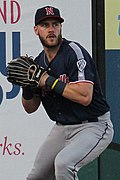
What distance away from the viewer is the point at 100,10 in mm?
5340

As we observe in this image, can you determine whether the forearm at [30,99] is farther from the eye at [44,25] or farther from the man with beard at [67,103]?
the eye at [44,25]

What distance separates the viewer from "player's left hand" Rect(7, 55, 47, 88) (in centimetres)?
405

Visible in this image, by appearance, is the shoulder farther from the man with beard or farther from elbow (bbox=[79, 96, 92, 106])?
elbow (bbox=[79, 96, 92, 106])

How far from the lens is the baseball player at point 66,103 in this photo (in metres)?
4.00

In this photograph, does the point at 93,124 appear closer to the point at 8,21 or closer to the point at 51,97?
the point at 51,97

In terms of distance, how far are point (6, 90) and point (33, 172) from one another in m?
1.14

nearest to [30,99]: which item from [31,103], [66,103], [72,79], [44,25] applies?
Answer: [31,103]

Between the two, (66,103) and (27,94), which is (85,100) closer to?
(66,103)

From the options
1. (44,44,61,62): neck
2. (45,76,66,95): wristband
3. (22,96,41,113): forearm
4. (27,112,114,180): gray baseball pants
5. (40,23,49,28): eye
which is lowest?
(27,112,114,180): gray baseball pants

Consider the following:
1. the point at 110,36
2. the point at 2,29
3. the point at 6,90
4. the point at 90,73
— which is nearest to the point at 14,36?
the point at 2,29

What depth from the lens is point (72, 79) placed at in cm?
409

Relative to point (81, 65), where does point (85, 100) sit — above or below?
below

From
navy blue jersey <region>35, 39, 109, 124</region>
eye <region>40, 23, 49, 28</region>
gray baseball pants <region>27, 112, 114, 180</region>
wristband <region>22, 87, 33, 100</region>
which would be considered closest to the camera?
gray baseball pants <region>27, 112, 114, 180</region>

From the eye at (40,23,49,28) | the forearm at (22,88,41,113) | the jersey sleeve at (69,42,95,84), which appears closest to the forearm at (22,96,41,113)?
the forearm at (22,88,41,113)
